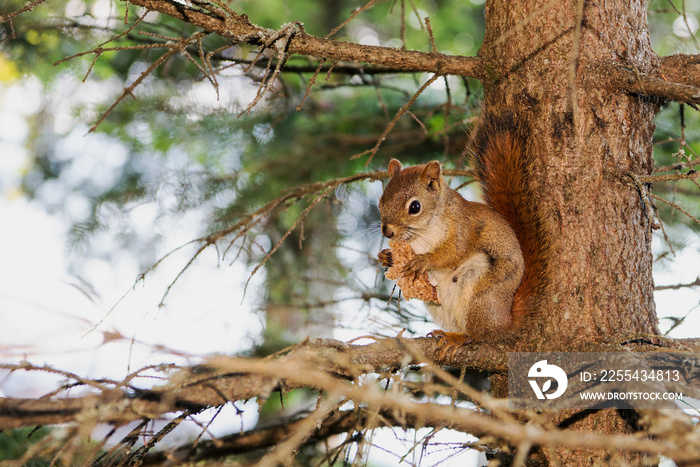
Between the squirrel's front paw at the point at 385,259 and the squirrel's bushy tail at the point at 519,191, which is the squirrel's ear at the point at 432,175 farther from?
the squirrel's front paw at the point at 385,259

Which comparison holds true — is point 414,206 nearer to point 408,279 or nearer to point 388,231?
point 388,231

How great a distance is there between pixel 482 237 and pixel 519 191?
0.82 ft

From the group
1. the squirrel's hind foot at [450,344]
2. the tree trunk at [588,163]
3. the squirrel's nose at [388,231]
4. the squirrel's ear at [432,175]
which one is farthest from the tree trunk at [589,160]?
the squirrel's nose at [388,231]

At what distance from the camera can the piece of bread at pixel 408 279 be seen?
6.89 ft

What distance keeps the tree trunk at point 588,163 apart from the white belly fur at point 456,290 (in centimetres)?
30

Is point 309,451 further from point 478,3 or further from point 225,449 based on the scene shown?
point 478,3

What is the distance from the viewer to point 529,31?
1890 mm

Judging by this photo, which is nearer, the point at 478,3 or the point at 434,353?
the point at 434,353

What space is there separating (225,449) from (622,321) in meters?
1.47

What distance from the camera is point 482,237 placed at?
2094mm

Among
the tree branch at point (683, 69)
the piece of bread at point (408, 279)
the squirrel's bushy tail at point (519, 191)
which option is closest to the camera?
the squirrel's bushy tail at point (519, 191)

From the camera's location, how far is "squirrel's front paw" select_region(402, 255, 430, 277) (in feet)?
6.92

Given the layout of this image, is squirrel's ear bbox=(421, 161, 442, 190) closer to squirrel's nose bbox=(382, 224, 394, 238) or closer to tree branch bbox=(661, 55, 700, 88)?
squirrel's nose bbox=(382, 224, 394, 238)

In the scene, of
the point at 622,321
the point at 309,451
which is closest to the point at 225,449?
the point at 309,451
